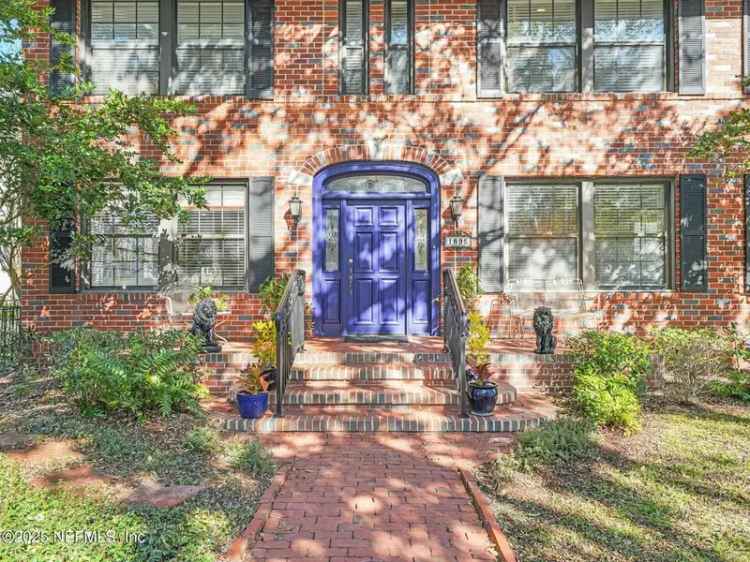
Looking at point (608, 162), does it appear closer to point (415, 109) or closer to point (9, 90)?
point (415, 109)

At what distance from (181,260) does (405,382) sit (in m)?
3.99

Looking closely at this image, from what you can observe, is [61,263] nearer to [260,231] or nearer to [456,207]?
[260,231]

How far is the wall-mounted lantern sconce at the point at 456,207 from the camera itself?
7270 millimetres

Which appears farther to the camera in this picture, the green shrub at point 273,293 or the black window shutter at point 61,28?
the black window shutter at point 61,28

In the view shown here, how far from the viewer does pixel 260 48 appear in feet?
24.3

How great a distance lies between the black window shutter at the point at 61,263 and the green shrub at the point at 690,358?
7.99 meters

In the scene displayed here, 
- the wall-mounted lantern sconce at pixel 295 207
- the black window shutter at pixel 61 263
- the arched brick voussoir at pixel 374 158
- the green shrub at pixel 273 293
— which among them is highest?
the arched brick voussoir at pixel 374 158

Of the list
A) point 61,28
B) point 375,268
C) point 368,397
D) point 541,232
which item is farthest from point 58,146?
point 541,232

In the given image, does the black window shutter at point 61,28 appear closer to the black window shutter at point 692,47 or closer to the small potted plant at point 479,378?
the small potted plant at point 479,378

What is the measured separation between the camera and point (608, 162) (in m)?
7.36

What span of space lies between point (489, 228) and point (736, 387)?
3657mm

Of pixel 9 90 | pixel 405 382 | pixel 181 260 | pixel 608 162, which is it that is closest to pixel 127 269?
pixel 181 260

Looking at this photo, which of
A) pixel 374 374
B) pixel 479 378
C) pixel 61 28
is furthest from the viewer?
pixel 61 28

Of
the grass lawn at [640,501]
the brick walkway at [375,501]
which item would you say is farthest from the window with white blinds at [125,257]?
the grass lawn at [640,501]
